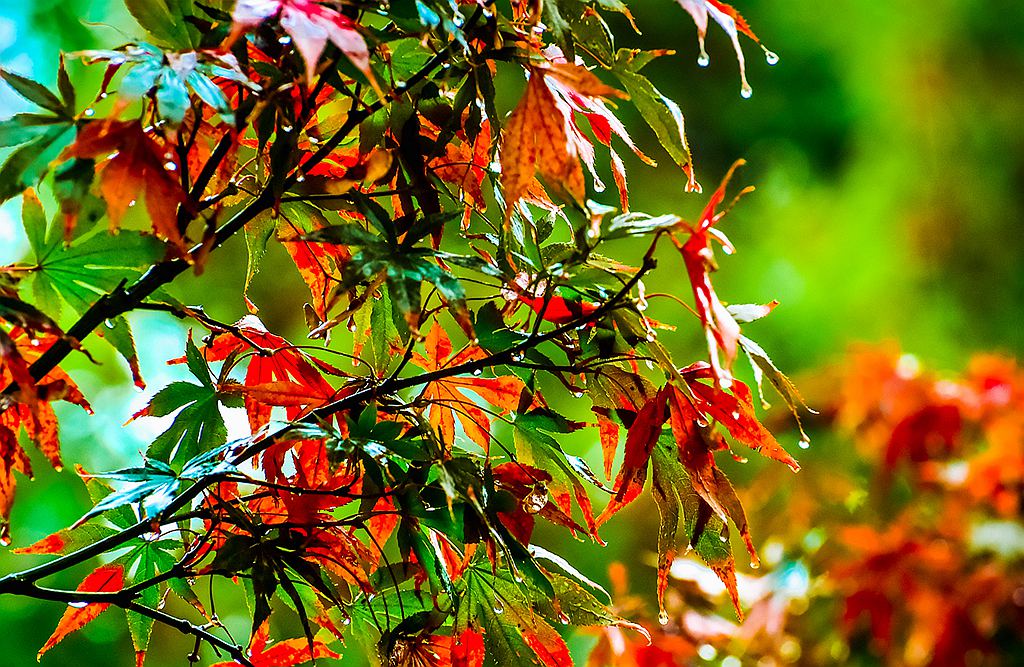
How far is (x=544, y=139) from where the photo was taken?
469 mm

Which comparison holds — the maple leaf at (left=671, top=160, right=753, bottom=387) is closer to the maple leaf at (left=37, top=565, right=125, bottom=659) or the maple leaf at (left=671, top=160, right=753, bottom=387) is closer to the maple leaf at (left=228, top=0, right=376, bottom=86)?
the maple leaf at (left=228, top=0, right=376, bottom=86)

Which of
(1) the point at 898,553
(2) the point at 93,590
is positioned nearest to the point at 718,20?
(2) the point at 93,590

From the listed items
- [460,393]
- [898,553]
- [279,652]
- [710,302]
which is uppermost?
[710,302]

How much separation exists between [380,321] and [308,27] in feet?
0.74

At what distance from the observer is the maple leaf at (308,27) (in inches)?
15.5

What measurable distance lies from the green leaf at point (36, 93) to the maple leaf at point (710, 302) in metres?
0.29

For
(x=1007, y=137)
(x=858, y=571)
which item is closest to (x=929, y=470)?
(x=858, y=571)

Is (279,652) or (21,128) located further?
(279,652)

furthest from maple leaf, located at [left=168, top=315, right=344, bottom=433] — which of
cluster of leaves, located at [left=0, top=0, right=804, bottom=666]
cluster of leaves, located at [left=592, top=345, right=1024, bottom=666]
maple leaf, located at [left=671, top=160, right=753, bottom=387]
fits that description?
cluster of leaves, located at [left=592, top=345, right=1024, bottom=666]

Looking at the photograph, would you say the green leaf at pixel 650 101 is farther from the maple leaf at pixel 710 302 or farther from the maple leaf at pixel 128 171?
the maple leaf at pixel 128 171

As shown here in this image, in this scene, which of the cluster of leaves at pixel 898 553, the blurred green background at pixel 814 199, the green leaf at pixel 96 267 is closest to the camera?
the green leaf at pixel 96 267

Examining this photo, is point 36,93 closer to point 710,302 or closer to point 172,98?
point 172,98

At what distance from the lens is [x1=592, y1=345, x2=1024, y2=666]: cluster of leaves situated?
132 centimetres

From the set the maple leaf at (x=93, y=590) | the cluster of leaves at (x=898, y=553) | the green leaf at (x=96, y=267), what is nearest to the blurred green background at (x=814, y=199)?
the cluster of leaves at (x=898, y=553)
